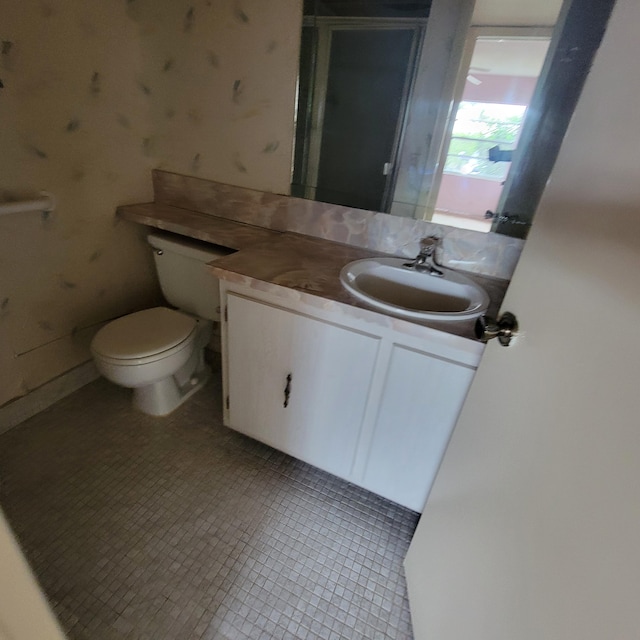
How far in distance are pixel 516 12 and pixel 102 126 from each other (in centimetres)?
154

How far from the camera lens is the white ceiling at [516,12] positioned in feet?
3.26

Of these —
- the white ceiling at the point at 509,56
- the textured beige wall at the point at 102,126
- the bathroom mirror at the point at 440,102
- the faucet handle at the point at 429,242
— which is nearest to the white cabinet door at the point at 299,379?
the faucet handle at the point at 429,242

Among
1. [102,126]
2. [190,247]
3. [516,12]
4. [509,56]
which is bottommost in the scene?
[190,247]

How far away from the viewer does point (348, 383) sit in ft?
3.72

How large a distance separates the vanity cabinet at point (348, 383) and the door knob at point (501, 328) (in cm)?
18

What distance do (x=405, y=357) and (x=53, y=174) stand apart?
149 cm

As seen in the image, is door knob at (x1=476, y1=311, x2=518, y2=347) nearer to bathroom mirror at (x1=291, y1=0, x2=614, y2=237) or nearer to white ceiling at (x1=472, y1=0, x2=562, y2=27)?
bathroom mirror at (x1=291, y1=0, x2=614, y2=237)

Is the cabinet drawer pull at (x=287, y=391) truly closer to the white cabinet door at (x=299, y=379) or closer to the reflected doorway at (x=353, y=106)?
the white cabinet door at (x=299, y=379)

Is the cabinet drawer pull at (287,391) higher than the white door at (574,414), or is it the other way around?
the white door at (574,414)

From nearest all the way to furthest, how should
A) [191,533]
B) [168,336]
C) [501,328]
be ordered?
[501,328] < [191,533] < [168,336]

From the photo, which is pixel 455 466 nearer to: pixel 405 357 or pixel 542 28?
pixel 405 357

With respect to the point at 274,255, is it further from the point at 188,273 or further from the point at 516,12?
the point at 516,12

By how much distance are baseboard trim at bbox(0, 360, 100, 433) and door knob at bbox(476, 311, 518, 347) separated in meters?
1.81

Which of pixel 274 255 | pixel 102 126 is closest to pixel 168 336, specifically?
pixel 274 255
